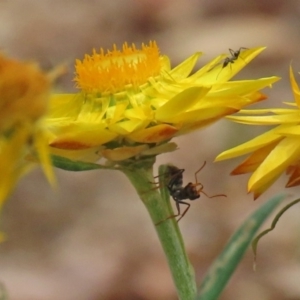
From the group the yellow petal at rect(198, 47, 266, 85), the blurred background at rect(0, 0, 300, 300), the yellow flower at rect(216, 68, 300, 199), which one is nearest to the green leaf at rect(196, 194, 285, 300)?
the yellow flower at rect(216, 68, 300, 199)

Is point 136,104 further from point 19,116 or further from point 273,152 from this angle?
point 19,116

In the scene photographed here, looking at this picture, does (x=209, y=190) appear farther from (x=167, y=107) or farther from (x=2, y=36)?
(x=167, y=107)

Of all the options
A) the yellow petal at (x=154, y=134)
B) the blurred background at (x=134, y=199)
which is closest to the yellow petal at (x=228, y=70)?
the yellow petal at (x=154, y=134)

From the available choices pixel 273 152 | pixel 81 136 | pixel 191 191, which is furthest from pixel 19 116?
pixel 191 191

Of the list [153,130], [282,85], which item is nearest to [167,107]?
[153,130]

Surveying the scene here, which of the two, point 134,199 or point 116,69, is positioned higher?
point 116,69

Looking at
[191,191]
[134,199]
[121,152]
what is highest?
[121,152]
